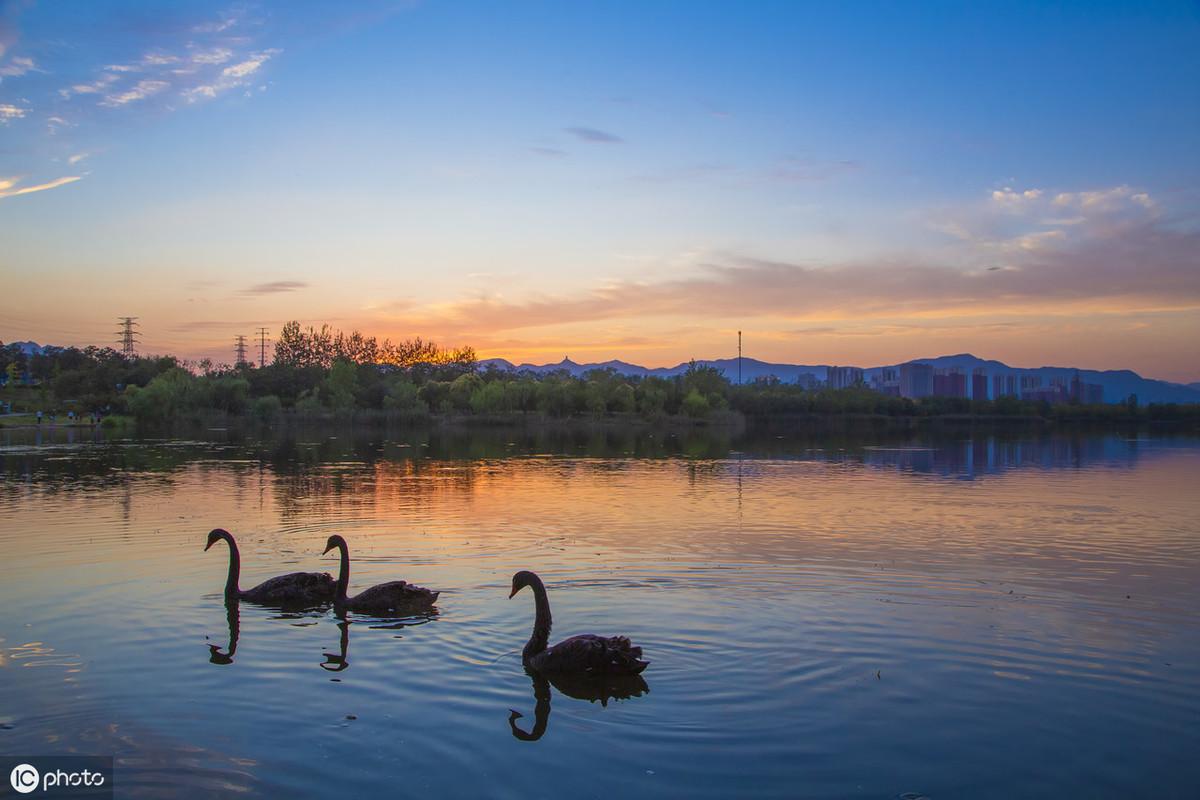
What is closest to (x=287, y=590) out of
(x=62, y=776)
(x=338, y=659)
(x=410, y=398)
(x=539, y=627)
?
(x=338, y=659)

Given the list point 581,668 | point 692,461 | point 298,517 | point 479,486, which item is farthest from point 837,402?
point 581,668

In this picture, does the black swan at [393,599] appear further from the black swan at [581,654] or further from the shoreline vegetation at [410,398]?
the shoreline vegetation at [410,398]

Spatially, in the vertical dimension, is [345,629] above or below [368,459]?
below

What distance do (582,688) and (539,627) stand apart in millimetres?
888

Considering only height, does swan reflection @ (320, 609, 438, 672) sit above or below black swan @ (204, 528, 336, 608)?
below

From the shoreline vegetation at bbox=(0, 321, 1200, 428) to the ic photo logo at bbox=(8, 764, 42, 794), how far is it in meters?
79.2

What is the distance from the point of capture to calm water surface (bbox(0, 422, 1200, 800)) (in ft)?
22.1

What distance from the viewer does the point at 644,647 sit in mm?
9773

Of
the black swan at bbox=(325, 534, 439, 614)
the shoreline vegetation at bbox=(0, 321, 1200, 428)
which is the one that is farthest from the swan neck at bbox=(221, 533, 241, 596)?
the shoreline vegetation at bbox=(0, 321, 1200, 428)

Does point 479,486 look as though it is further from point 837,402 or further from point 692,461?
point 837,402

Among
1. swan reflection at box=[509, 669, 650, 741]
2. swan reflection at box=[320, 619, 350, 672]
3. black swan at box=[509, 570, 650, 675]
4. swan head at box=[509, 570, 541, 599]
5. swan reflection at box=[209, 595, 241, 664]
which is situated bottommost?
swan reflection at box=[509, 669, 650, 741]

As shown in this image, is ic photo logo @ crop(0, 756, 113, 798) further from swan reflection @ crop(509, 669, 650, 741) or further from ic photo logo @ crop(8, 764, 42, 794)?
swan reflection @ crop(509, 669, 650, 741)

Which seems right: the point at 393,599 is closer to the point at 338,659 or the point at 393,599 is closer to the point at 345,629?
the point at 345,629

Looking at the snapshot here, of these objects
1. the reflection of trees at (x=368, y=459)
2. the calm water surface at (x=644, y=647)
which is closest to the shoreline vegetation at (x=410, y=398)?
the reflection of trees at (x=368, y=459)
